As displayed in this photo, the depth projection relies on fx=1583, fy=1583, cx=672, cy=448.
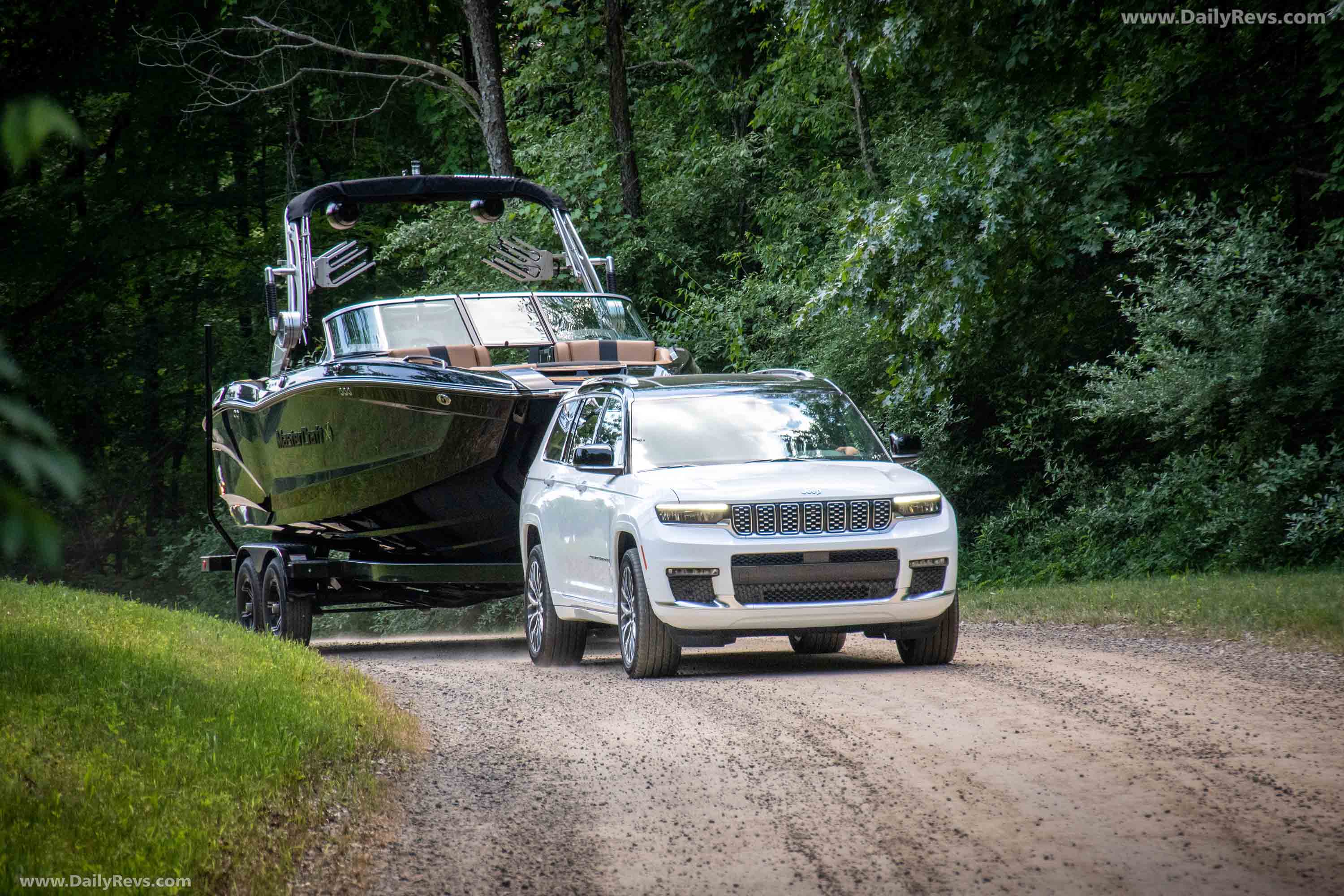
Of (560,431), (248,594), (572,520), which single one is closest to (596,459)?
(572,520)

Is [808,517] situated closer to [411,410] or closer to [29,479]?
[411,410]

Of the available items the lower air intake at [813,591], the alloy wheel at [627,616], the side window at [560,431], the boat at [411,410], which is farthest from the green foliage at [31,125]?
the boat at [411,410]

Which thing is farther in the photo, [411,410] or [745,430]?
[411,410]

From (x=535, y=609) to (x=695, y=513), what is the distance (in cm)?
269

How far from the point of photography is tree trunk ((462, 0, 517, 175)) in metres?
25.5

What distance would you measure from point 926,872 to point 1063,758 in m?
1.95

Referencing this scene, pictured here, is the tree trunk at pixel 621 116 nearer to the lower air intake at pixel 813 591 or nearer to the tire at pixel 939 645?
the tire at pixel 939 645

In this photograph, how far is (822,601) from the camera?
9.77 metres

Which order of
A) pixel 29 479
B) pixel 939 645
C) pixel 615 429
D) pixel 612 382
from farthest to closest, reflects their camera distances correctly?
1. pixel 612 382
2. pixel 615 429
3. pixel 939 645
4. pixel 29 479

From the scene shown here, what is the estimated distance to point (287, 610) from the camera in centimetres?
1366

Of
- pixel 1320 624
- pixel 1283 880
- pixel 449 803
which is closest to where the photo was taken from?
pixel 1283 880

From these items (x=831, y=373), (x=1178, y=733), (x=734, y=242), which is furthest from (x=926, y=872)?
(x=734, y=242)

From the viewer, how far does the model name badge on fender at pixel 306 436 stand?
13414 millimetres

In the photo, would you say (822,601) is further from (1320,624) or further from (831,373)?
(831,373)
